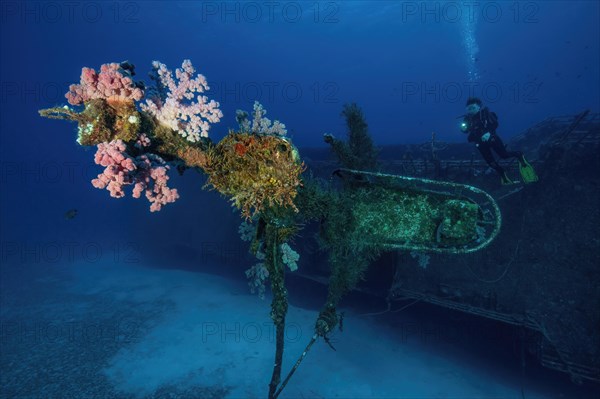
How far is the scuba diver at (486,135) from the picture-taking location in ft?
25.5

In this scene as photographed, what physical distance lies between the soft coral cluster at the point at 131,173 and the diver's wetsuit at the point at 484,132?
25.4 ft

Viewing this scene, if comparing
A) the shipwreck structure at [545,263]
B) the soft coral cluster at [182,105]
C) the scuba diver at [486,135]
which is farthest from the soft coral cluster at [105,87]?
the scuba diver at [486,135]

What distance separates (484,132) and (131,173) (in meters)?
8.35

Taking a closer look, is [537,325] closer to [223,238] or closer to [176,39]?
[223,238]

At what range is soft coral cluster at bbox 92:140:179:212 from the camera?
3.47m

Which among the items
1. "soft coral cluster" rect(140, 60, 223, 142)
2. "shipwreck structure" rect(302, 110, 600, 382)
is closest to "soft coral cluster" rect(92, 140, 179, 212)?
"soft coral cluster" rect(140, 60, 223, 142)

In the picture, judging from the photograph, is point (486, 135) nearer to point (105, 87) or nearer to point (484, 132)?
point (484, 132)

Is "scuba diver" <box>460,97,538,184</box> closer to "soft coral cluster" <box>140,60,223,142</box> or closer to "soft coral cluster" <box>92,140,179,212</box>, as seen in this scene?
"soft coral cluster" <box>140,60,223,142</box>

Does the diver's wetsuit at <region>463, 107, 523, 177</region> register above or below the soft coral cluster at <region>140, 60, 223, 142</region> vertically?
above

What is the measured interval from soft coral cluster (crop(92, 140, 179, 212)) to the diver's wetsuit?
7.74m

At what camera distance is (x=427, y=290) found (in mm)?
9648

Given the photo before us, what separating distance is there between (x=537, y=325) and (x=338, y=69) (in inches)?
4430

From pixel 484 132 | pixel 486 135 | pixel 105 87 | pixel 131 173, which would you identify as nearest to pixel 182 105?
pixel 105 87

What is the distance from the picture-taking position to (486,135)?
26.1 feet
